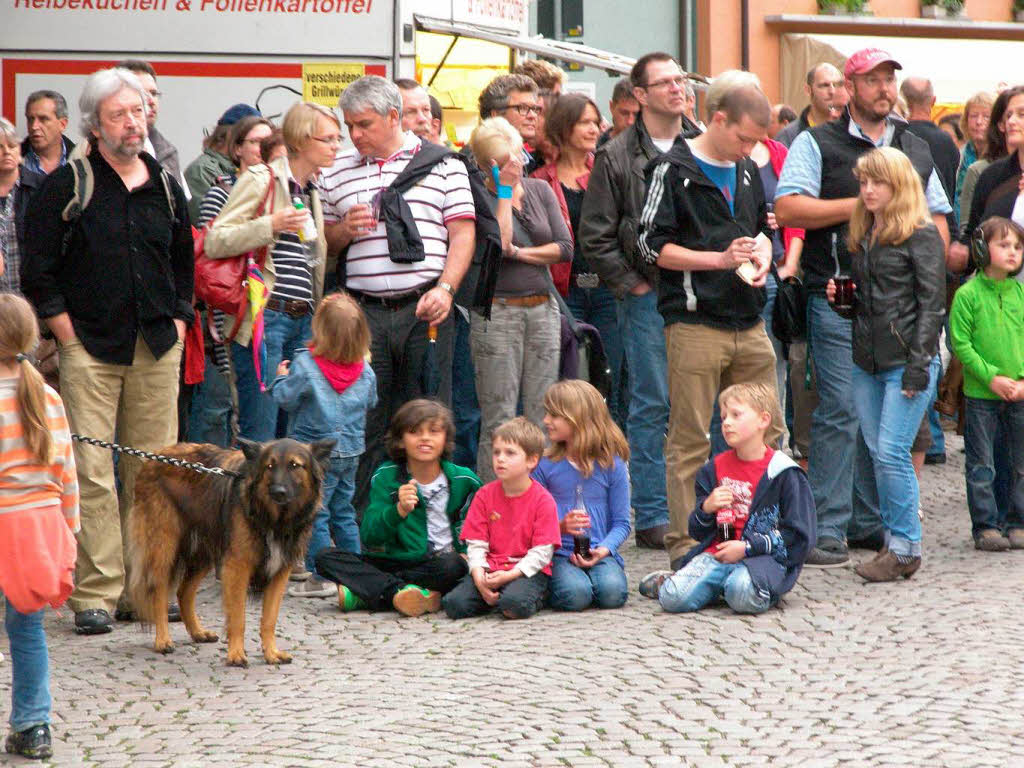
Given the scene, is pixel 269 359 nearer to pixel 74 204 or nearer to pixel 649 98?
pixel 74 204

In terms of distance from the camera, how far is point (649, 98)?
973 cm

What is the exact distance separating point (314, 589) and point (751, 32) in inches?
902

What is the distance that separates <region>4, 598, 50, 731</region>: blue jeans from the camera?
588cm

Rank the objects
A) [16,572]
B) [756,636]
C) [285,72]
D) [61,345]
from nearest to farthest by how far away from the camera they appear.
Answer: [16,572]
[756,636]
[61,345]
[285,72]

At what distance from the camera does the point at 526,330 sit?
380 inches

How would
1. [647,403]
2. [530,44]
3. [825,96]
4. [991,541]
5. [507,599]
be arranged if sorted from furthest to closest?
1. [530,44]
2. [825,96]
3. [647,403]
4. [991,541]
5. [507,599]

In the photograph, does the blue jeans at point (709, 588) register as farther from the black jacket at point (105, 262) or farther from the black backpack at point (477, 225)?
the black jacket at point (105, 262)

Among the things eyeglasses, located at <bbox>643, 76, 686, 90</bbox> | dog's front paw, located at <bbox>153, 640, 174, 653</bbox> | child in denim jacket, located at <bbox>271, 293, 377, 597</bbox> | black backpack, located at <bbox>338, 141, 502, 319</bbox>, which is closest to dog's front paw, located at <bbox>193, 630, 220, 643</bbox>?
dog's front paw, located at <bbox>153, 640, 174, 653</bbox>

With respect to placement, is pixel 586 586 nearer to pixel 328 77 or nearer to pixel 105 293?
pixel 105 293

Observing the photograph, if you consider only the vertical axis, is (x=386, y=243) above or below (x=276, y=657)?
above

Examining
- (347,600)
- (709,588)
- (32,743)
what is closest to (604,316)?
(709,588)

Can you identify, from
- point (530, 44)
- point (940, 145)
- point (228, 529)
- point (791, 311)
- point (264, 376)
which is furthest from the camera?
point (530, 44)

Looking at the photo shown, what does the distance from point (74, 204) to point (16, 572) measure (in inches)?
97.8

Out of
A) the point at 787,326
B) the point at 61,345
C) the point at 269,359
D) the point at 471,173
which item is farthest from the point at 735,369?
the point at 61,345
